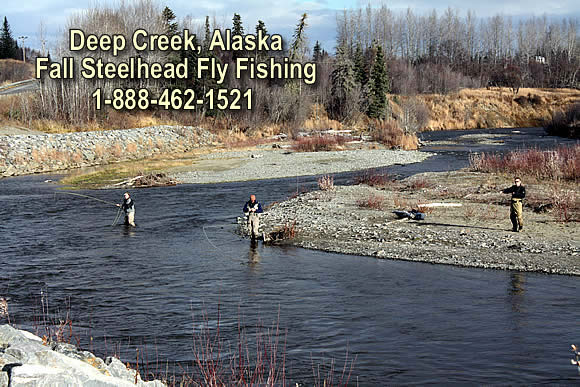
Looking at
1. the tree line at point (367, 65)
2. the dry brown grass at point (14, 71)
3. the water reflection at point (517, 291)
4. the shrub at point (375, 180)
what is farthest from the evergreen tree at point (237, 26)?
the water reflection at point (517, 291)

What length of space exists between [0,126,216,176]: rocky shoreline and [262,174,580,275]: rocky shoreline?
24.8 meters

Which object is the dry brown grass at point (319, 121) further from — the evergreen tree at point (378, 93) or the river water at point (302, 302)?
the river water at point (302, 302)

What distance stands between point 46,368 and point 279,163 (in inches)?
1549

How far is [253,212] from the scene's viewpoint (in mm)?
20422

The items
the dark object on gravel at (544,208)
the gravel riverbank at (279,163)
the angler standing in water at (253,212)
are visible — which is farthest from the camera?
the gravel riverbank at (279,163)

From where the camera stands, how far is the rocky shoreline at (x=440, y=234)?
1770cm

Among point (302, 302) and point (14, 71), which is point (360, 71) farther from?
point (302, 302)

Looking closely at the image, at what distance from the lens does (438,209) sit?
80.3 ft

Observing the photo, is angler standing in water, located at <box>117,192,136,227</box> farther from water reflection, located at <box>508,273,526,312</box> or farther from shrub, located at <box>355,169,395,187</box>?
water reflection, located at <box>508,273,526,312</box>

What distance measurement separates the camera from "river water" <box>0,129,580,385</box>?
1102cm

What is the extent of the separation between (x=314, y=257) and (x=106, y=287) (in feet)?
20.8

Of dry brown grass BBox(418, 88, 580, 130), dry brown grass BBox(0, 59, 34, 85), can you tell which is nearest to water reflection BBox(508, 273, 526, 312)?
dry brown grass BBox(418, 88, 580, 130)

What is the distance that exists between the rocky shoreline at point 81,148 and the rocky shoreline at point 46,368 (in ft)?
124

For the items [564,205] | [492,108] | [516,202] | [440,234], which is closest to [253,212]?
[440,234]
